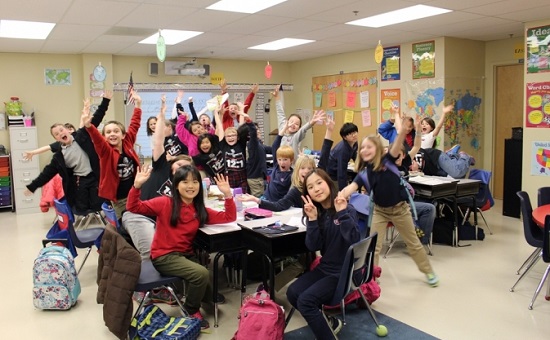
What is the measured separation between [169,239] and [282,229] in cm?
79

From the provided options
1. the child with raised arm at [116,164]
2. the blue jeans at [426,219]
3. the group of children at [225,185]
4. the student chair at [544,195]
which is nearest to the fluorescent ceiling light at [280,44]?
the group of children at [225,185]

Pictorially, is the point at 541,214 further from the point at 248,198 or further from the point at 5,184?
the point at 5,184

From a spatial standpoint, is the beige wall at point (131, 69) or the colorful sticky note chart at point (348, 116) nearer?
the beige wall at point (131, 69)

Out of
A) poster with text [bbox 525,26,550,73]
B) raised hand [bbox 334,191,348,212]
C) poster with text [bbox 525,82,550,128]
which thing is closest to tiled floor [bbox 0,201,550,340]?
raised hand [bbox 334,191,348,212]

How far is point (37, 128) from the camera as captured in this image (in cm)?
820

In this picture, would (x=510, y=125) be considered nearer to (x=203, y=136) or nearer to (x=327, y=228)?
(x=203, y=136)

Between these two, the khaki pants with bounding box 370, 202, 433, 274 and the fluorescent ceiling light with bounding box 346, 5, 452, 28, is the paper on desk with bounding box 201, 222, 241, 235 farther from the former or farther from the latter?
the fluorescent ceiling light with bounding box 346, 5, 452, 28

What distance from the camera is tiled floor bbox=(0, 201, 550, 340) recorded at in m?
3.38

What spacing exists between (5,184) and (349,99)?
5939 millimetres

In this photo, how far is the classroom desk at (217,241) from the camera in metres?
3.35

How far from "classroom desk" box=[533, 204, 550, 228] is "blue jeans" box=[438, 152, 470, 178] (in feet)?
4.96

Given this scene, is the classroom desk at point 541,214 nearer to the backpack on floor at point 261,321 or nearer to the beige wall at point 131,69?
the backpack on floor at point 261,321

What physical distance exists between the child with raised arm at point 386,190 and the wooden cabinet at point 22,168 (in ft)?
19.1

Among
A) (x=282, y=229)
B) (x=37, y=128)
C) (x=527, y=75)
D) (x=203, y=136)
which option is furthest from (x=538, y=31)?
(x=37, y=128)
